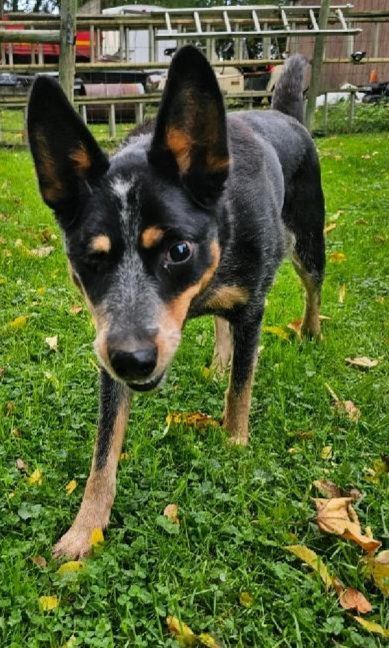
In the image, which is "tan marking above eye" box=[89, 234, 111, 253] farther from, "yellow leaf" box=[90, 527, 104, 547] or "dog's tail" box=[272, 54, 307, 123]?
"dog's tail" box=[272, 54, 307, 123]

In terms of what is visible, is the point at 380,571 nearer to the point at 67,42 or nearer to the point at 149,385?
the point at 149,385

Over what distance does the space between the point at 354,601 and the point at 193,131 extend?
1680 mm

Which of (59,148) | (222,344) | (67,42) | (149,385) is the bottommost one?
(222,344)

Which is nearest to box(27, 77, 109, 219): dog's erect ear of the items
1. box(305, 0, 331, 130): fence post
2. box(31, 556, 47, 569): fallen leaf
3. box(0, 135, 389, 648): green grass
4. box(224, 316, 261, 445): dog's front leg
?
box(224, 316, 261, 445): dog's front leg

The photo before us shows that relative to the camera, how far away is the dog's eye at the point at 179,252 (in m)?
2.36

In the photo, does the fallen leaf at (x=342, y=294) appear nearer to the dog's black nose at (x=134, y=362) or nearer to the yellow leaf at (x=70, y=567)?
the dog's black nose at (x=134, y=362)

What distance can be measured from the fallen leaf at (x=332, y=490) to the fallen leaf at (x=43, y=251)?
139 inches

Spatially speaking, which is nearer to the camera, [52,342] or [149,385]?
[149,385]

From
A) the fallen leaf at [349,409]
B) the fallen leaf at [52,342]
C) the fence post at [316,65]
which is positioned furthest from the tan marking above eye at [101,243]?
the fence post at [316,65]

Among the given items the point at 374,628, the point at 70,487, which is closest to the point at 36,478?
the point at 70,487

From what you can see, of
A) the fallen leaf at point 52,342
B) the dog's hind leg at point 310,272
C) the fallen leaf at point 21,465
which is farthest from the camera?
the dog's hind leg at point 310,272

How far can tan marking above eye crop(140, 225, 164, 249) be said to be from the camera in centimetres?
228

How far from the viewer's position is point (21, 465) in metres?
2.89

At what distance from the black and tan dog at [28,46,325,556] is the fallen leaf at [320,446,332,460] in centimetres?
36
